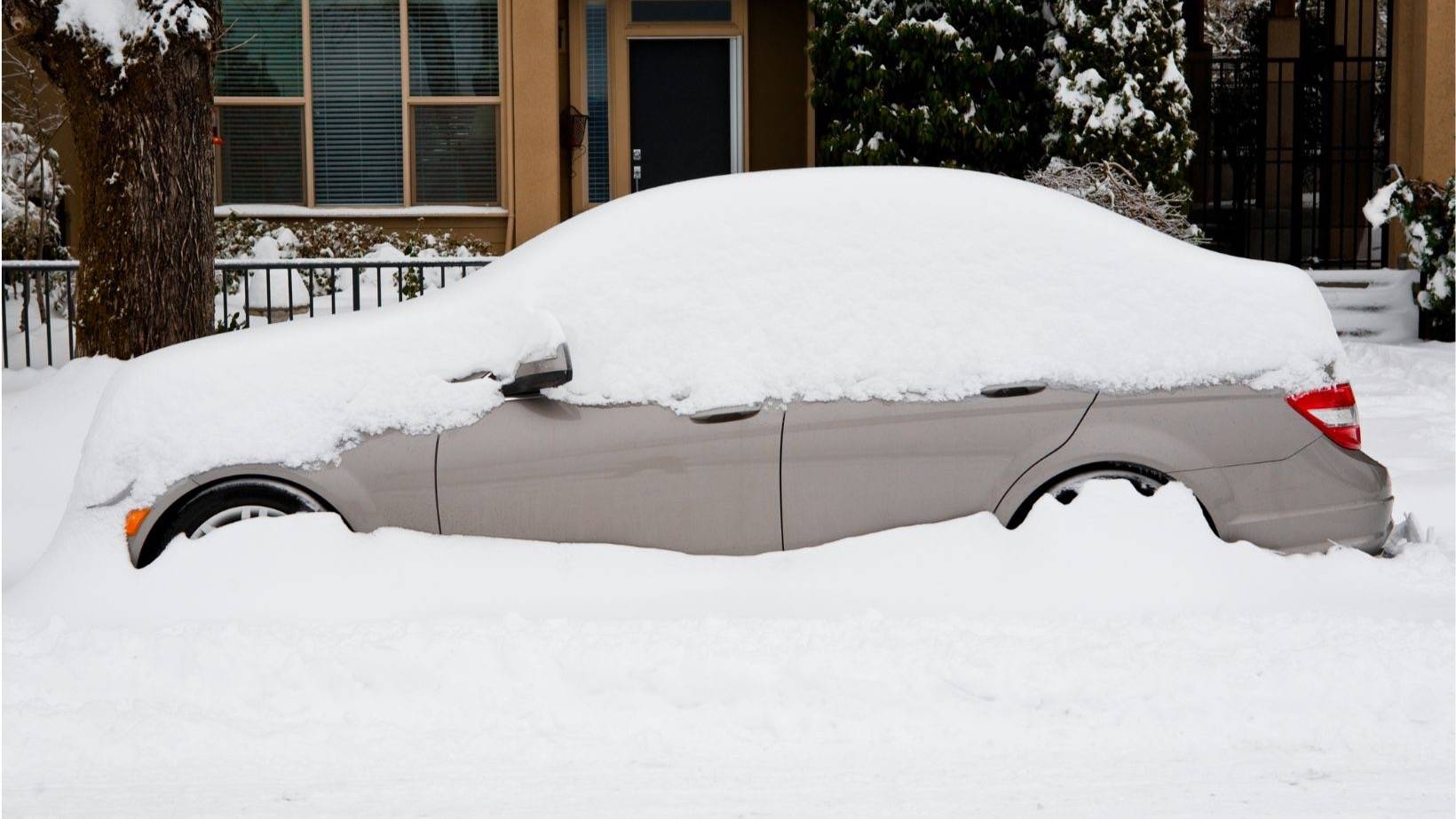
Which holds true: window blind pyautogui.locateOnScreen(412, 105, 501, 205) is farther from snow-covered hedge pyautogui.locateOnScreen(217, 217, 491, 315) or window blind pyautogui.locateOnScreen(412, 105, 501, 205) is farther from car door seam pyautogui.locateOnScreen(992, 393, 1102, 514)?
car door seam pyautogui.locateOnScreen(992, 393, 1102, 514)

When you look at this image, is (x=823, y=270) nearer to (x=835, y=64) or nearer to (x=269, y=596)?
(x=269, y=596)

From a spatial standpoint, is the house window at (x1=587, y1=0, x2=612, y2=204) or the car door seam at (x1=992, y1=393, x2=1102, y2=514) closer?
→ the car door seam at (x1=992, y1=393, x2=1102, y2=514)

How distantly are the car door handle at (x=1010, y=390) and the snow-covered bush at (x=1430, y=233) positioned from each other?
8086 mm

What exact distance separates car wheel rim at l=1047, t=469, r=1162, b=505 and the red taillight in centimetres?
59

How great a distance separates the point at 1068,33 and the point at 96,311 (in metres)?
8.25

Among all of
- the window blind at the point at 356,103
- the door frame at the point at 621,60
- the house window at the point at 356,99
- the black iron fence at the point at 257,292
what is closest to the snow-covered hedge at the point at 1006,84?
the door frame at the point at 621,60

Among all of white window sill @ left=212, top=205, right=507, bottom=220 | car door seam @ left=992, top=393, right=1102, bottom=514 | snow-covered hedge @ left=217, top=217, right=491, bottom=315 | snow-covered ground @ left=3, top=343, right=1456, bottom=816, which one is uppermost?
white window sill @ left=212, top=205, right=507, bottom=220

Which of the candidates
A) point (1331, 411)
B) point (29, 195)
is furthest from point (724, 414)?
point (29, 195)

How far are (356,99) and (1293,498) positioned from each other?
10.6 metres

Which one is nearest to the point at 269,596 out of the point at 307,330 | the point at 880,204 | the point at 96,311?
the point at 307,330

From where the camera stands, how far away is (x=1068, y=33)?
484 inches

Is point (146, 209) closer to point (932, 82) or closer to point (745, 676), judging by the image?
point (745, 676)

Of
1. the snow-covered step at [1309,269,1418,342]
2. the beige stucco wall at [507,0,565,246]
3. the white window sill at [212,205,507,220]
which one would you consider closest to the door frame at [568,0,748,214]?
the beige stucco wall at [507,0,565,246]

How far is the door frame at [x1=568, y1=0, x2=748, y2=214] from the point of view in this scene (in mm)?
14227
